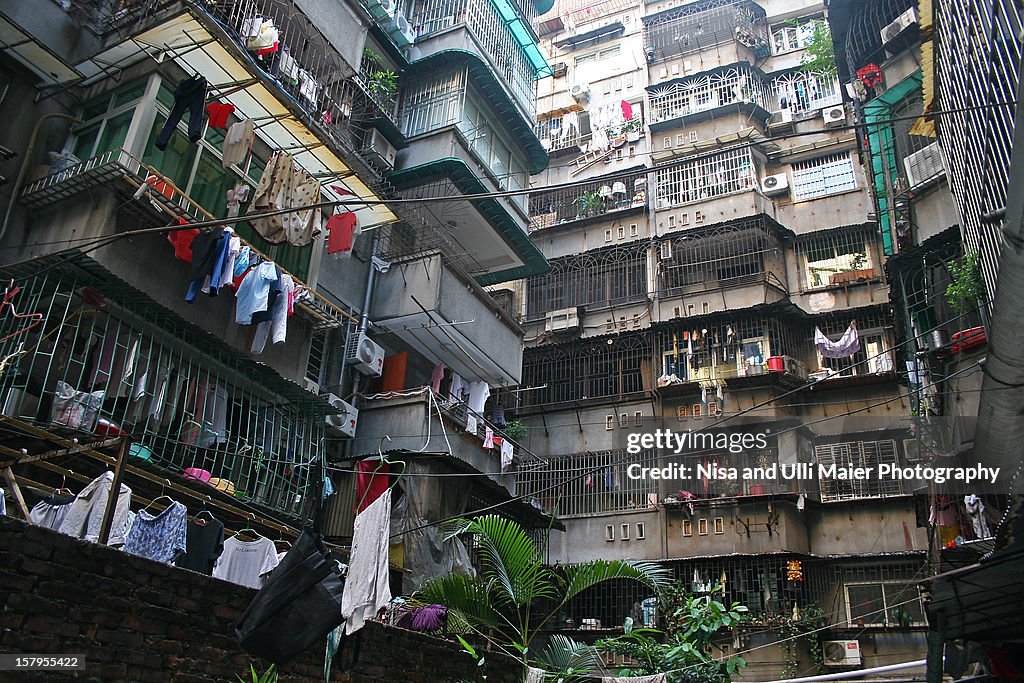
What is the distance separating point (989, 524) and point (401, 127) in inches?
565

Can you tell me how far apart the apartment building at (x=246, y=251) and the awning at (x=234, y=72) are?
36 mm

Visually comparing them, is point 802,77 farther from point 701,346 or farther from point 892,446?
point 892,446

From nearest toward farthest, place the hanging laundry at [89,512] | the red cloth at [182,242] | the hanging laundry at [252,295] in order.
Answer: the hanging laundry at [89,512] < the red cloth at [182,242] < the hanging laundry at [252,295]

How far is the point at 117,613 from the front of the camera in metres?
5.49

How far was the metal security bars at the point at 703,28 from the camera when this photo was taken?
95.6ft

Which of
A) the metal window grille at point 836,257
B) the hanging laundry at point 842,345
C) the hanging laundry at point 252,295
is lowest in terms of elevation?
the hanging laundry at point 252,295

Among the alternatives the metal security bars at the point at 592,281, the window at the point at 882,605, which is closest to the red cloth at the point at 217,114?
the metal security bars at the point at 592,281

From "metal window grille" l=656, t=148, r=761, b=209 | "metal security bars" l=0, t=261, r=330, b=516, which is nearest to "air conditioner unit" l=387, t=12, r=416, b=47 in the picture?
"metal security bars" l=0, t=261, r=330, b=516

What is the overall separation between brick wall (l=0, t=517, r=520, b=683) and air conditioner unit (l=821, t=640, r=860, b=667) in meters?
15.1

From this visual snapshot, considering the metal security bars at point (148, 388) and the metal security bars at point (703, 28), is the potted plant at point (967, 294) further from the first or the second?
the metal security bars at point (703, 28)

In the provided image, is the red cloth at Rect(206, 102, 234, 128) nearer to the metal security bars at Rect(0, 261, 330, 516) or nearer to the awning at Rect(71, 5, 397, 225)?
the awning at Rect(71, 5, 397, 225)

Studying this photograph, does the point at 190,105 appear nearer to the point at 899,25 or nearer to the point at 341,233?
the point at 341,233

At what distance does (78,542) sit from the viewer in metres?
5.33

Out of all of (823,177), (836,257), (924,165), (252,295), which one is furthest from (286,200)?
(823,177)
